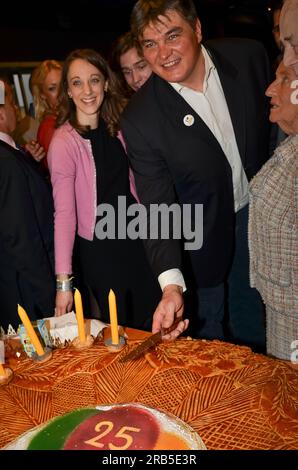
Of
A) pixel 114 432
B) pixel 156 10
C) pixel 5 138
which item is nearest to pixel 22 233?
pixel 5 138

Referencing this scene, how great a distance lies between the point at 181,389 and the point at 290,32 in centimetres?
124

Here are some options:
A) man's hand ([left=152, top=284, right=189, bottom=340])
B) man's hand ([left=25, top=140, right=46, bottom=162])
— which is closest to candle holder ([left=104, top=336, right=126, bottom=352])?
man's hand ([left=152, top=284, right=189, bottom=340])

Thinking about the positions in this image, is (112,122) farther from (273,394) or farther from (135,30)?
(273,394)

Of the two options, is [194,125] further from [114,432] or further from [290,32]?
[114,432]

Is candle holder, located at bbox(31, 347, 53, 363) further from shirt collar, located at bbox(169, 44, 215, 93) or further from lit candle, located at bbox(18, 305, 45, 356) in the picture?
shirt collar, located at bbox(169, 44, 215, 93)

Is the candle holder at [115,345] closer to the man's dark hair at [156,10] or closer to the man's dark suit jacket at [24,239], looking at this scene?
the man's dark suit jacket at [24,239]

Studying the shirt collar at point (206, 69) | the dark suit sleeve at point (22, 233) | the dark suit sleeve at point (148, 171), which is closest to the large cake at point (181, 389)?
the dark suit sleeve at point (148, 171)

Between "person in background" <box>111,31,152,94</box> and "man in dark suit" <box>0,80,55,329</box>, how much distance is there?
880mm

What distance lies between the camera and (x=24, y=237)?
261 centimetres

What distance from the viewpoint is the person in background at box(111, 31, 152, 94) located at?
3002 mm

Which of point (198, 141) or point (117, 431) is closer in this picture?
point (117, 431)

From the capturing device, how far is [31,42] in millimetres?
7355

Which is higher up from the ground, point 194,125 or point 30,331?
point 194,125

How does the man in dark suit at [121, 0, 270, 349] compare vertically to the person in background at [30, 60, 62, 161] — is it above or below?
below
